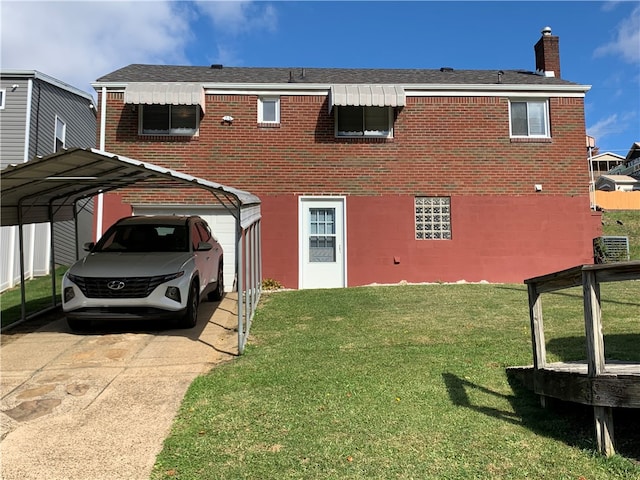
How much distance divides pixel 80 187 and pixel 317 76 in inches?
309

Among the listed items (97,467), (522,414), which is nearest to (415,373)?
(522,414)

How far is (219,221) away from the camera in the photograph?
1220cm

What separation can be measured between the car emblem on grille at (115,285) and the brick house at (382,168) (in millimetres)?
5552

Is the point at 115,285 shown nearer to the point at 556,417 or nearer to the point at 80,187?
the point at 80,187

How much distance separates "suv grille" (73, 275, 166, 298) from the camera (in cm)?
669

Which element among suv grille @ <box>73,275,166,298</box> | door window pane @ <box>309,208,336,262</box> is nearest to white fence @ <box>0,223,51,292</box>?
suv grille @ <box>73,275,166,298</box>

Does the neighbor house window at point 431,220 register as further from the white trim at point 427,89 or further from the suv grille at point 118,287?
the suv grille at point 118,287

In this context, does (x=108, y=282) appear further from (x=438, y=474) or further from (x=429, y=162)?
(x=429, y=162)

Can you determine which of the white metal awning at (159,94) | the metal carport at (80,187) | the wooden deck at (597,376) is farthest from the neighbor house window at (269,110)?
the wooden deck at (597,376)

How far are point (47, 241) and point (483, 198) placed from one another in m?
13.7

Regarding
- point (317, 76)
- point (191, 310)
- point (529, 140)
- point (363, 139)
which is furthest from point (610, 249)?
point (191, 310)

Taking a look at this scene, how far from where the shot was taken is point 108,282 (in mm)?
6695

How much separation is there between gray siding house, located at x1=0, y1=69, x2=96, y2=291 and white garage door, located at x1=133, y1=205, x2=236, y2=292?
4665 mm

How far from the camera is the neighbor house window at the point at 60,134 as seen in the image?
1730cm
